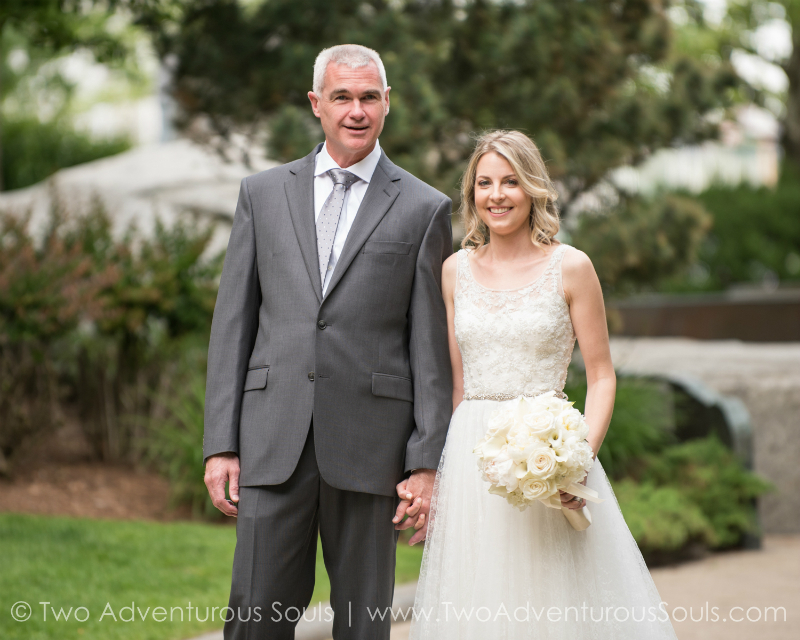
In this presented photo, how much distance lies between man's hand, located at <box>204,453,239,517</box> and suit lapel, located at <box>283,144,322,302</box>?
24.7 inches

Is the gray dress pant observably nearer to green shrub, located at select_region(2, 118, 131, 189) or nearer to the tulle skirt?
the tulle skirt

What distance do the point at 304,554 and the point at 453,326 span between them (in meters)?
0.94

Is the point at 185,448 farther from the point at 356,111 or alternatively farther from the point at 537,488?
the point at 537,488

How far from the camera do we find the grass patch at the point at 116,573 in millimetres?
4395

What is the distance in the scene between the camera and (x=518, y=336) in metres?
3.09

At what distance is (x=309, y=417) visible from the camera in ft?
9.79

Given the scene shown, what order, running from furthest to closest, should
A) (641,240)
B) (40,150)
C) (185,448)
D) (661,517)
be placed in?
(40,150)
(641,240)
(185,448)
(661,517)

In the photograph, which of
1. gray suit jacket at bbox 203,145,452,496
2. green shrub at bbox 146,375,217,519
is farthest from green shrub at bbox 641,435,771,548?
gray suit jacket at bbox 203,145,452,496

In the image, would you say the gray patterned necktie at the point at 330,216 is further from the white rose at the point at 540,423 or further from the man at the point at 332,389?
the white rose at the point at 540,423

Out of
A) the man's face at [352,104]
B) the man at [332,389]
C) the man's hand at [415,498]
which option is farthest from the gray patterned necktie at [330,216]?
the man's hand at [415,498]

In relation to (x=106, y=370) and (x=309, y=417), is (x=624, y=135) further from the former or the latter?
(x=309, y=417)

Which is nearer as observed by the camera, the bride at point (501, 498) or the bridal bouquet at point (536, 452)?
the bridal bouquet at point (536, 452)

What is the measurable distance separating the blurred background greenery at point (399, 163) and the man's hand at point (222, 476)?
12.3 feet

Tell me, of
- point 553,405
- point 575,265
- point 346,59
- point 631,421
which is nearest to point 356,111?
point 346,59
